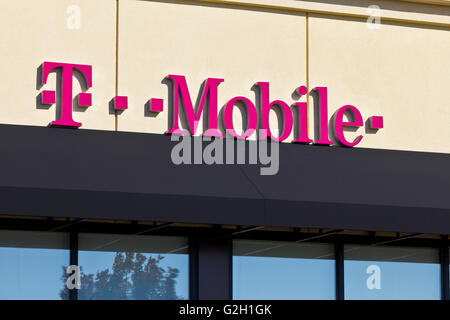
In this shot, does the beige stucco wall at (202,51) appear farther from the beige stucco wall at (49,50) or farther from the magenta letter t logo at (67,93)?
the magenta letter t logo at (67,93)

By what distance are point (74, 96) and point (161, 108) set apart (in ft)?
3.71

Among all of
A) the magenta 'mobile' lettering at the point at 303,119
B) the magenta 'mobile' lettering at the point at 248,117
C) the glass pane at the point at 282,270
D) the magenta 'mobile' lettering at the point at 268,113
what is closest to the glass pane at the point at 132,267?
the glass pane at the point at 282,270

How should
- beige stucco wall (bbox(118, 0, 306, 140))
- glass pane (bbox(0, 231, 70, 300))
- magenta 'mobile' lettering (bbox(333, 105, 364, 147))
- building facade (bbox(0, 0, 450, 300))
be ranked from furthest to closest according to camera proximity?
magenta 'mobile' lettering (bbox(333, 105, 364, 147)) → beige stucco wall (bbox(118, 0, 306, 140)) → glass pane (bbox(0, 231, 70, 300)) → building facade (bbox(0, 0, 450, 300))

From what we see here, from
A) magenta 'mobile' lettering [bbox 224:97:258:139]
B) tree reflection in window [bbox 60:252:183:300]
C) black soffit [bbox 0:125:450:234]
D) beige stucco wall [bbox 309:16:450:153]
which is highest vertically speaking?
beige stucco wall [bbox 309:16:450:153]

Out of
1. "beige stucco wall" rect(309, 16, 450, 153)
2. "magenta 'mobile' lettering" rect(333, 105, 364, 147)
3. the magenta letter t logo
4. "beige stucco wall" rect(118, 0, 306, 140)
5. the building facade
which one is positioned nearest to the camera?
the building facade

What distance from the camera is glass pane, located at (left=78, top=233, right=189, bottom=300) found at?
1145 cm

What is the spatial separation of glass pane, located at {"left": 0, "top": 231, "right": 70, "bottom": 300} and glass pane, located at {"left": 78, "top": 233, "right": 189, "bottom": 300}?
0.29 metres

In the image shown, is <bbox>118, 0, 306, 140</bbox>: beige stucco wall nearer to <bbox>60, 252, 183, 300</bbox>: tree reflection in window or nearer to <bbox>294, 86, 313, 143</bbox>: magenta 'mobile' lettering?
<bbox>294, 86, 313, 143</bbox>: magenta 'mobile' lettering

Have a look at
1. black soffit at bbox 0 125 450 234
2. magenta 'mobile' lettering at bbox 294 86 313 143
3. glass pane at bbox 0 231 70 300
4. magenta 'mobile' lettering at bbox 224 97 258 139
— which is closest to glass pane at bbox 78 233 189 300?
glass pane at bbox 0 231 70 300

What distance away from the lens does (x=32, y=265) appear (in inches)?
440

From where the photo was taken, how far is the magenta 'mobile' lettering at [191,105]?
1185 centimetres

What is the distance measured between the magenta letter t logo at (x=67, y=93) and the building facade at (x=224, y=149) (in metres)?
0.02

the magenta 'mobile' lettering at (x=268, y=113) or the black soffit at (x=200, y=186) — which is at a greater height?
the magenta 'mobile' lettering at (x=268, y=113)
